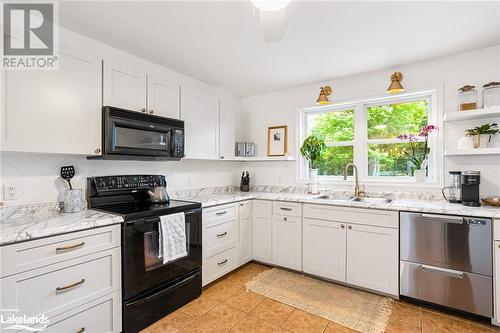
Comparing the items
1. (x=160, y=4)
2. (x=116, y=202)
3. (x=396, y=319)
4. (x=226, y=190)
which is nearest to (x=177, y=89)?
(x=160, y=4)

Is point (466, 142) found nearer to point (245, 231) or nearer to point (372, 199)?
point (372, 199)

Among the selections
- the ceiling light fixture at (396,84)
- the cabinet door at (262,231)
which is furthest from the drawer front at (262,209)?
the ceiling light fixture at (396,84)

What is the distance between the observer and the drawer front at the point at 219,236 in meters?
2.63

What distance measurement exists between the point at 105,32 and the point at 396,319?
3517mm

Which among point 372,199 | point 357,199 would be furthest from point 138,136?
point 372,199

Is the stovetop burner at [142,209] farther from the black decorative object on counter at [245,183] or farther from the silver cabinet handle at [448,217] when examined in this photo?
the silver cabinet handle at [448,217]

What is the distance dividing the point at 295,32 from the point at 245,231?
2296 mm

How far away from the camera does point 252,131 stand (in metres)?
4.06

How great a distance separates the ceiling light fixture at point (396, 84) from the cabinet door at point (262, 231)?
6.31 ft

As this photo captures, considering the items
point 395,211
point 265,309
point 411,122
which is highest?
point 411,122

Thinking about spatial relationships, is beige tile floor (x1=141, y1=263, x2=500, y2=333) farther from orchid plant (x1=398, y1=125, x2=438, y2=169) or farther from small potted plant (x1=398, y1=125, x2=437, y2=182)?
orchid plant (x1=398, y1=125, x2=438, y2=169)

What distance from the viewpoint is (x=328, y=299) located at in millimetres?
2422

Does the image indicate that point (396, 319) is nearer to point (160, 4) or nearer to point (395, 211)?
point (395, 211)

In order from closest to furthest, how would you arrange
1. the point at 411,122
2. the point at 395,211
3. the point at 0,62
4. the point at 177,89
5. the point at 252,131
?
the point at 0,62 < the point at 395,211 < the point at 177,89 < the point at 411,122 < the point at 252,131
